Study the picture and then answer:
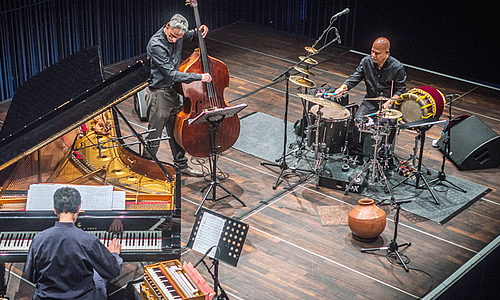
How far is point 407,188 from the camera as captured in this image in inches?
311

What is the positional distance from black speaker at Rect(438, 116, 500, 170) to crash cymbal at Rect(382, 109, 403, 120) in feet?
4.50

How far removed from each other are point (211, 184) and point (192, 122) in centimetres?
89

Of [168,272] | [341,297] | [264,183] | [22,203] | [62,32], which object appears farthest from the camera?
[62,32]

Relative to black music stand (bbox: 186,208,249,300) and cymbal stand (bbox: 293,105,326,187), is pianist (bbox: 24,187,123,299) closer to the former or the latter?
black music stand (bbox: 186,208,249,300)

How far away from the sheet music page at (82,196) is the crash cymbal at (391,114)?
10.5 ft

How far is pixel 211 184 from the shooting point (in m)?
7.41

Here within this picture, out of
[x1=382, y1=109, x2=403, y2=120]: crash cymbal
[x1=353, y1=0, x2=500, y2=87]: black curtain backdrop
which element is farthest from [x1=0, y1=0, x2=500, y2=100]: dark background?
[x1=382, y1=109, x2=403, y2=120]: crash cymbal

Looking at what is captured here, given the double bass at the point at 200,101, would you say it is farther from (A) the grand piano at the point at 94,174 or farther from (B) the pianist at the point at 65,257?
(B) the pianist at the point at 65,257

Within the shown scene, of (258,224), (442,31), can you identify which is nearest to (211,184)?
(258,224)

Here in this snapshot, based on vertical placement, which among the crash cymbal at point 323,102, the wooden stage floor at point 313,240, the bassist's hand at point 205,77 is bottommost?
the wooden stage floor at point 313,240

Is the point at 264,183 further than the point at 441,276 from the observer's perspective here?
Yes

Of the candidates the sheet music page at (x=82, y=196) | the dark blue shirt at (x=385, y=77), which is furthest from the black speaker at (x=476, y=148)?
the sheet music page at (x=82, y=196)

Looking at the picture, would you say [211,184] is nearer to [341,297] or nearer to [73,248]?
[341,297]

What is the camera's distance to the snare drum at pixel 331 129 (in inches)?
311
